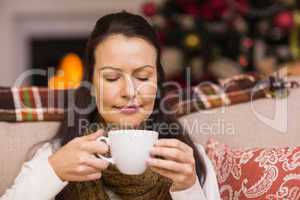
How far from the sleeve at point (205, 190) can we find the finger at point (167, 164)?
82 millimetres

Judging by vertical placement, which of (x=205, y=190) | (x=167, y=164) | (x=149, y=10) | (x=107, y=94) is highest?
(x=149, y=10)

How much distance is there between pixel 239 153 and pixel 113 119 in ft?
1.10

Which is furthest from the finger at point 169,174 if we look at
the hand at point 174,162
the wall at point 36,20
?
the wall at point 36,20

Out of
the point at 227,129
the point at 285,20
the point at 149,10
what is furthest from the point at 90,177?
the point at 285,20

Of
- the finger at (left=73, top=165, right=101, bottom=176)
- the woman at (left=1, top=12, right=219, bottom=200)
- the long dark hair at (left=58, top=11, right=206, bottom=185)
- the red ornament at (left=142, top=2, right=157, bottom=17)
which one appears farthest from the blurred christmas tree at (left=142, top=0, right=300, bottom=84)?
the finger at (left=73, top=165, right=101, bottom=176)

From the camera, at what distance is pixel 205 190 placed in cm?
122

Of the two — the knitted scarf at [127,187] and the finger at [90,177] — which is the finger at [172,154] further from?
the knitted scarf at [127,187]

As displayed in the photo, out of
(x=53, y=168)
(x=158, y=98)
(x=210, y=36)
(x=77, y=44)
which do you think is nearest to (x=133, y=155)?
(x=53, y=168)

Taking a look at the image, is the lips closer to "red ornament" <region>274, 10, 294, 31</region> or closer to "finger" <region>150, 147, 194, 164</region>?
"finger" <region>150, 147, 194, 164</region>

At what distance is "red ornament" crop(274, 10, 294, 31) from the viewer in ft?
8.54

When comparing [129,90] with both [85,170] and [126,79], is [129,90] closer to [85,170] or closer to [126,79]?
[126,79]

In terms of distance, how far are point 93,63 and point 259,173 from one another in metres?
0.47

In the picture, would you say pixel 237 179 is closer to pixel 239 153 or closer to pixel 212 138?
pixel 239 153

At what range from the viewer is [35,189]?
103cm
